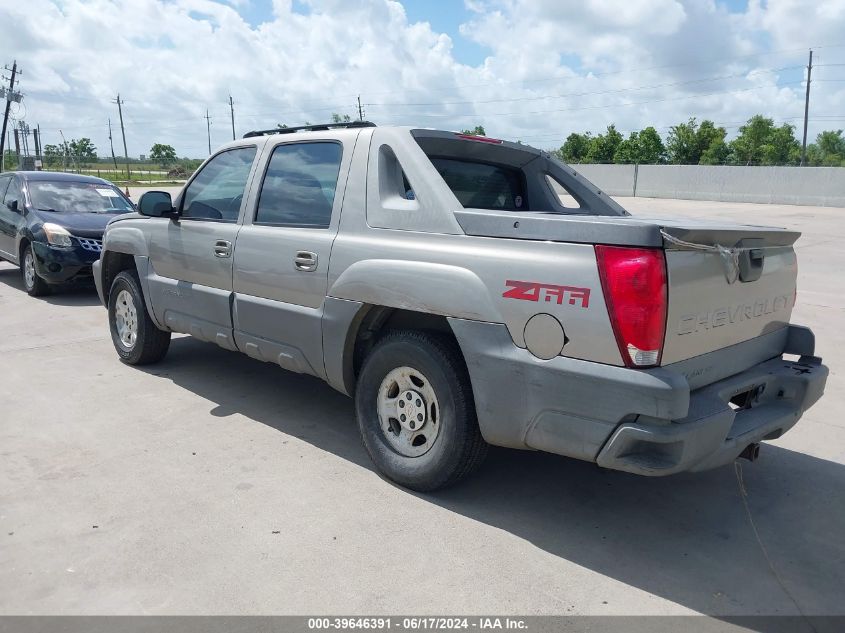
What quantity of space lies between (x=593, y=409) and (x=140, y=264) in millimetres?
4066

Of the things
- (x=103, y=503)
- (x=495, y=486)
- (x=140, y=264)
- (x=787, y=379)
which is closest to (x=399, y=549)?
(x=495, y=486)

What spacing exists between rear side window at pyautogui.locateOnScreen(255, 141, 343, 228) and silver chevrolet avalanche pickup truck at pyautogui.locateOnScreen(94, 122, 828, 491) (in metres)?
0.01

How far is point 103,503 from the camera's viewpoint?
3.49 meters

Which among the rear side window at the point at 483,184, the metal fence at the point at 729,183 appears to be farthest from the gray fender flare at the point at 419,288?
the metal fence at the point at 729,183

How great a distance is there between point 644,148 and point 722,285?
69965 millimetres

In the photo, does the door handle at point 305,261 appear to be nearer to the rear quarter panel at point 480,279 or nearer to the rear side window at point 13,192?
the rear quarter panel at point 480,279

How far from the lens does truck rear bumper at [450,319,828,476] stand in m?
2.71

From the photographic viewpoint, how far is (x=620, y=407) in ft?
9.01

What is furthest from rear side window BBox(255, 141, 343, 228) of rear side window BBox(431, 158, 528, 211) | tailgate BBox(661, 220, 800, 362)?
tailgate BBox(661, 220, 800, 362)

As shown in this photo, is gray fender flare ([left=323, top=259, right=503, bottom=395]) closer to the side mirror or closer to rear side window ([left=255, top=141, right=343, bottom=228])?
rear side window ([left=255, top=141, right=343, bottom=228])

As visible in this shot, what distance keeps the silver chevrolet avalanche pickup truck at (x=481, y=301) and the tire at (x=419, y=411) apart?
1cm

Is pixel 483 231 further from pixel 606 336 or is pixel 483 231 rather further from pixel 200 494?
pixel 200 494

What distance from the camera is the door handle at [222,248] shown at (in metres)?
4.57

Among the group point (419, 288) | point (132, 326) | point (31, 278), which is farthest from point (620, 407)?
point (31, 278)
